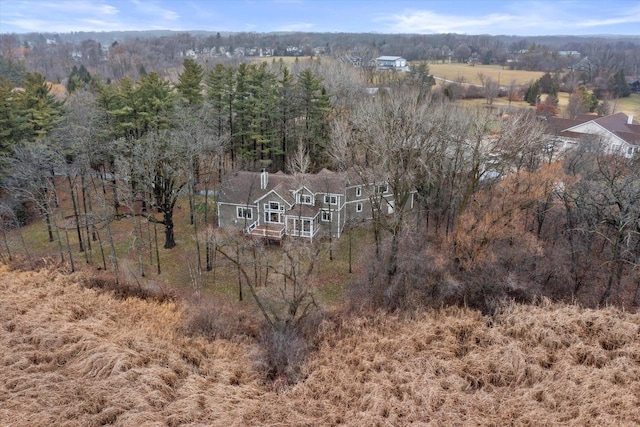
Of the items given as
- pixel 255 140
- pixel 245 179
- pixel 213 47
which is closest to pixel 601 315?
pixel 245 179

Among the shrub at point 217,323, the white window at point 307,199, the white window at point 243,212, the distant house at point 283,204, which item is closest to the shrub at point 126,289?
the shrub at point 217,323

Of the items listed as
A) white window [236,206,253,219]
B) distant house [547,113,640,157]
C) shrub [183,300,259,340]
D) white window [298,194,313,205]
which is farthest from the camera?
distant house [547,113,640,157]

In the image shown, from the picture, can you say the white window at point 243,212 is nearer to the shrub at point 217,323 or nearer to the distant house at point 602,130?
the shrub at point 217,323

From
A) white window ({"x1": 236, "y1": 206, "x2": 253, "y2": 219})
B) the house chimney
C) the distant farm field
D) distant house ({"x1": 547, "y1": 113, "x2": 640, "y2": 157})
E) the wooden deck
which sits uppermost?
the distant farm field

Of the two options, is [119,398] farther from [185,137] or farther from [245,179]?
[245,179]

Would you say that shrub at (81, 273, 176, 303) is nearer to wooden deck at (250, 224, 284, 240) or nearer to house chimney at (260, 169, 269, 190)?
wooden deck at (250, 224, 284, 240)

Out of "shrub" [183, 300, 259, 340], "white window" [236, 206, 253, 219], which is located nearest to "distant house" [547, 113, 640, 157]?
"white window" [236, 206, 253, 219]
